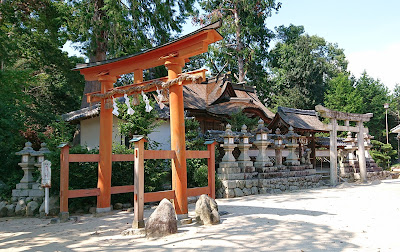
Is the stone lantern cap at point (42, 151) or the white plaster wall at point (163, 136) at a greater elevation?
the white plaster wall at point (163, 136)

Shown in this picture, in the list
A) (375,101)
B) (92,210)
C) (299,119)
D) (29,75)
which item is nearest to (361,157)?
(299,119)

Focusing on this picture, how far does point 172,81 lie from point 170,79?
172mm

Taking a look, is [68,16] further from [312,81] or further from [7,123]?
[312,81]

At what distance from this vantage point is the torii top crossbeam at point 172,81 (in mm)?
6648

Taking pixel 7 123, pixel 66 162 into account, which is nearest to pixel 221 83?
pixel 7 123

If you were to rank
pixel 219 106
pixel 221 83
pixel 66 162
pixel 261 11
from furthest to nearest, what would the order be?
pixel 261 11
pixel 221 83
pixel 219 106
pixel 66 162

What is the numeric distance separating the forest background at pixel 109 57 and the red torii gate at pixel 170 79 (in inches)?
114

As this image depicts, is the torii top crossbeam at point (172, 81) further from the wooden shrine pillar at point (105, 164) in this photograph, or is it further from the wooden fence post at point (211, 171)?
the wooden fence post at point (211, 171)

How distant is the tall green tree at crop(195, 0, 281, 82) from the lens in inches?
1065

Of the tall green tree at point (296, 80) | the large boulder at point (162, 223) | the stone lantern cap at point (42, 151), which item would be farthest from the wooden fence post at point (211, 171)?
the tall green tree at point (296, 80)

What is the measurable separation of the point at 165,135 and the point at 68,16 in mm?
7258

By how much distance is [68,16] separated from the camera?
14.7m

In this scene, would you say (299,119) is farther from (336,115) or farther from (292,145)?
(292,145)

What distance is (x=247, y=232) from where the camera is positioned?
571cm
